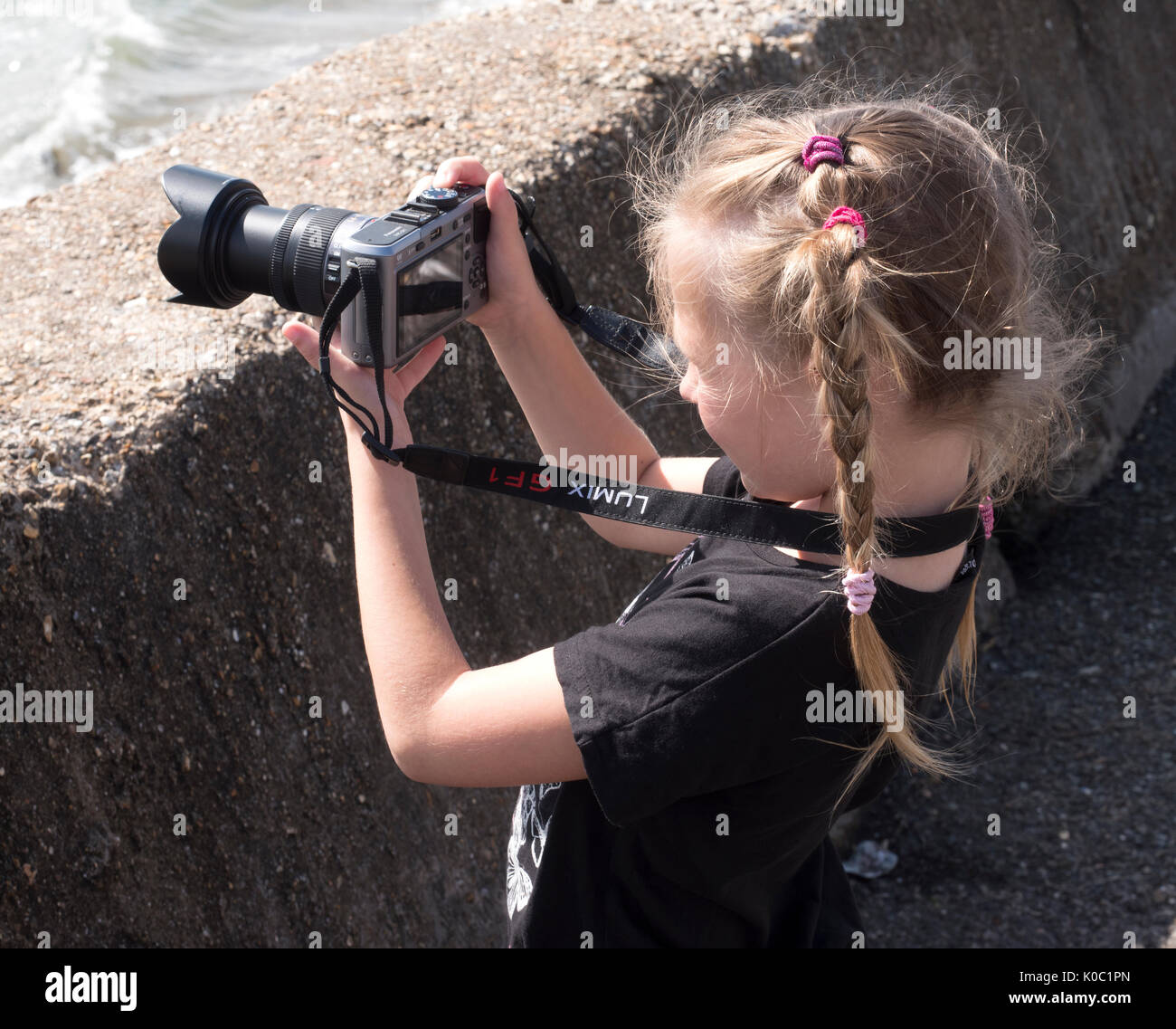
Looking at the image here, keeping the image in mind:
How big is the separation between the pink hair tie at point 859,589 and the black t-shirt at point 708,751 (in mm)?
40

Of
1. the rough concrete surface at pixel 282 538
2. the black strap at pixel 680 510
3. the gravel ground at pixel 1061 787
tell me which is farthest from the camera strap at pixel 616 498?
the gravel ground at pixel 1061 787

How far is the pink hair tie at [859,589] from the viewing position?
113 centimetres

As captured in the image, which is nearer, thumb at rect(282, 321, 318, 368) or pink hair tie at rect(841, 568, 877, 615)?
pink hair tie at rect(841, 568, 877, 615)

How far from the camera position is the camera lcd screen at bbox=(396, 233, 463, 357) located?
1321 mm

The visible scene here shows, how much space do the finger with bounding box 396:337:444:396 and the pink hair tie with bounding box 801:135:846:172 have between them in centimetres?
49

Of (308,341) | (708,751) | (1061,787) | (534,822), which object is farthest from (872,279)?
(1061,787)

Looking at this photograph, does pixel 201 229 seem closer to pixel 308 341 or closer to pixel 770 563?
pixel 308 341

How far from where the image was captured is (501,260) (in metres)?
1.54

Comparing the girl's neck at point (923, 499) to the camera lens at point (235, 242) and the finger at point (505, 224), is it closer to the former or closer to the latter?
the finger at point (505, 224)

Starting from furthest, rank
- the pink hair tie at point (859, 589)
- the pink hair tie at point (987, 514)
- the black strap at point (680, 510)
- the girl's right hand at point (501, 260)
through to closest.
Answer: the girl's right hand at point (501, 260), the pink hair tie at point (987, 514), the black strap at point (680, 510), the pink hair tie at point (859, 589)

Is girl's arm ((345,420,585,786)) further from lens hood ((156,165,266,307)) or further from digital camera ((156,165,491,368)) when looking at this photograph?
lens hood ((156,165,266,307))

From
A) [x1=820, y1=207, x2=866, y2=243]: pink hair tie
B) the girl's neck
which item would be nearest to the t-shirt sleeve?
the girl's neck
